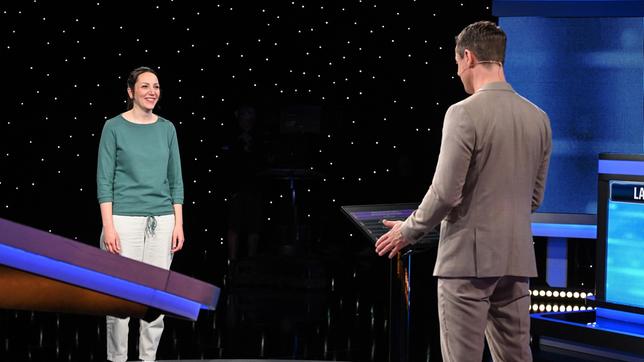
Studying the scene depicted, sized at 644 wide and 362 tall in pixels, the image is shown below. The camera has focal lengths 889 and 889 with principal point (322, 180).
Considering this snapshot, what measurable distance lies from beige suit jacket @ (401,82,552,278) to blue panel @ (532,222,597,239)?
3.21m

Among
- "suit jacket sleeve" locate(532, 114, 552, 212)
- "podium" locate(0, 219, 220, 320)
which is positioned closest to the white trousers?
"suit jacket sleeve" locate(532, 114, 552, 212)

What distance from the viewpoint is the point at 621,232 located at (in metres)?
4.81

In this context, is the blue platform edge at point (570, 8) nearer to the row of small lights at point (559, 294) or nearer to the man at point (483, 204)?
the row of small lights at point (559, 294)

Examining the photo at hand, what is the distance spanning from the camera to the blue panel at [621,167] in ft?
15.4

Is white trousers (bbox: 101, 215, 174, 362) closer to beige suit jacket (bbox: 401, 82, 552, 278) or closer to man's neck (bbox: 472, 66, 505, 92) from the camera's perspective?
beige suit jacket (bbox: 401, 82, 552, 278)

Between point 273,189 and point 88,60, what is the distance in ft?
6.80

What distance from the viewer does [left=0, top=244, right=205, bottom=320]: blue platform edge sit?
3.46 feet

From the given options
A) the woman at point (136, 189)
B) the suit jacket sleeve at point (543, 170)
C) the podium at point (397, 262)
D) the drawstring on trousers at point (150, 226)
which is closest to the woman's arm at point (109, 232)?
the woman at point (136, 189)

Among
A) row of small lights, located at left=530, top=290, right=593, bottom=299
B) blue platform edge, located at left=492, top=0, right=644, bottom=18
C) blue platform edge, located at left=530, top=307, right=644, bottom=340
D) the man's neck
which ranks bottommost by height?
blue platform edge, located at left=530, top=307, right=644, bottom=340

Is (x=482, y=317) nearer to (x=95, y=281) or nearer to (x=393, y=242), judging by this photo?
(x=393, y=242)

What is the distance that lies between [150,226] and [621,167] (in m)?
2.50

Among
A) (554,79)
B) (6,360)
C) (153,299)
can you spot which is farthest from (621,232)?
Result: (153,299)

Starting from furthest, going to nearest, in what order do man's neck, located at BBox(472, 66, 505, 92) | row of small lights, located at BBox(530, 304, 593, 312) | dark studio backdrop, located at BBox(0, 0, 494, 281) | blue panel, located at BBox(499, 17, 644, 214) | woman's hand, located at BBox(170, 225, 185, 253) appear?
dark studio backdrop, located at BBox(0, 0, 494, 281) → blue panel, located at BBox(499, 17, 644, 214) → row of small lights, located at BBox(530, 304, 593, 312) → woman's hand, located at BBox(170, 225, 185, 253) → man's neck, located at BBox(472, 66, 505, 92)

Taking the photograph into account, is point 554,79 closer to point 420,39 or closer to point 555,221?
point 555,221
